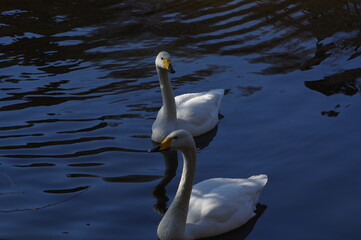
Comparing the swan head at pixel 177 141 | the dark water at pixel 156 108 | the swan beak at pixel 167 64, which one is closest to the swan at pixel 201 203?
the swan head at pixel 177 141

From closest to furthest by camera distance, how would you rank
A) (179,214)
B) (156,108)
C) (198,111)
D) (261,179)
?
(179,214)
(261,179)
(198,111)
(156,108)

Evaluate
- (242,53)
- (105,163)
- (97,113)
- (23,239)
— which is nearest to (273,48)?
(242,53)

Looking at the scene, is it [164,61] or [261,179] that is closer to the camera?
[261,179]

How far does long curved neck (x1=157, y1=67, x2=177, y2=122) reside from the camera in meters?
9.77

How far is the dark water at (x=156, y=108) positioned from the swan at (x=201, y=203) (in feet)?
0.86

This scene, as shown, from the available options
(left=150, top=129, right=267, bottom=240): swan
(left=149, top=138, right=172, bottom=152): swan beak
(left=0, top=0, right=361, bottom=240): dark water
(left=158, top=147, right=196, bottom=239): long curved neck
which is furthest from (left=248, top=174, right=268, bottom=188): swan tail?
(left=149, top=138, right=172, bottom=152): swan beak

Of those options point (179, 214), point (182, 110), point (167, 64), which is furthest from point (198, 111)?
point (179, 214)

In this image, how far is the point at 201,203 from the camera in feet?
25.0

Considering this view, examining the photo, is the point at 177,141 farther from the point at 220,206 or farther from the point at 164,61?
the point at 164,61

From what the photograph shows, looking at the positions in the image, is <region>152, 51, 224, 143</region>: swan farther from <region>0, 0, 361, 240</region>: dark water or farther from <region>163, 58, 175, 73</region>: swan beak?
<region>0, 0, 361, 240</region>: dark water

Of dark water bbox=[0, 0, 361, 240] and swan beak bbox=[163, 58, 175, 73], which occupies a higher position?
swan beak bbox=[163, 58, 175, 73]

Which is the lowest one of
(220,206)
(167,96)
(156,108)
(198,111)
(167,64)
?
(156,108)

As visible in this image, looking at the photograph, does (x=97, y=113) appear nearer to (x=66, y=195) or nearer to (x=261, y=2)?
(x=66, y=195)

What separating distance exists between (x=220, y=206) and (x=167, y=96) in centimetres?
255
